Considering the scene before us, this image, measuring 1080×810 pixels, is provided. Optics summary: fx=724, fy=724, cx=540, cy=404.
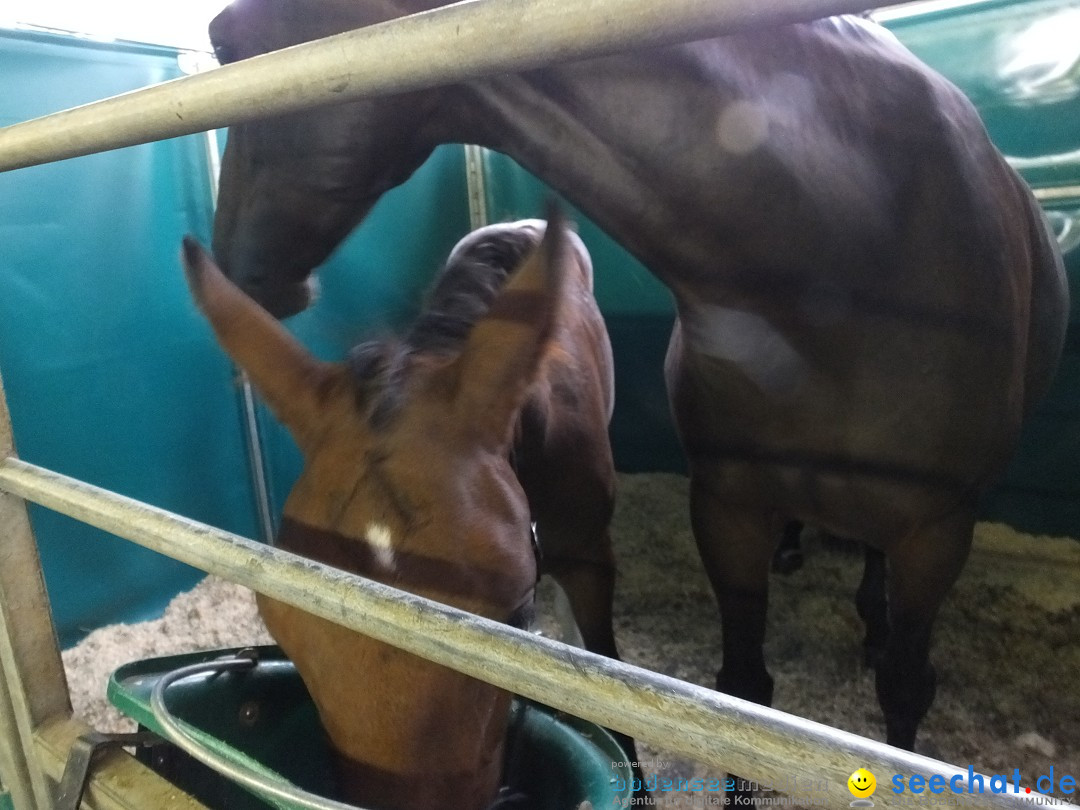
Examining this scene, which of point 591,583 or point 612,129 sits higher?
point 612,129

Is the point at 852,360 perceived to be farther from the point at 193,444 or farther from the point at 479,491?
the point at 193,444

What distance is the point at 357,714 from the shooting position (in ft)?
1.87

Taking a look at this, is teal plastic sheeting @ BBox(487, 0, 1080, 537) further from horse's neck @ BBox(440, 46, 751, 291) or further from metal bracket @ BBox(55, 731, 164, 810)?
metal bracket @ BBox(55, 731, 164, 810)

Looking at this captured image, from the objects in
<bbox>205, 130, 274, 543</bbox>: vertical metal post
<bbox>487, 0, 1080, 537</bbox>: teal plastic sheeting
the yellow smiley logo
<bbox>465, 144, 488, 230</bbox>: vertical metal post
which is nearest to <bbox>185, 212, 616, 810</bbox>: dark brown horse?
the yellow smiley logo

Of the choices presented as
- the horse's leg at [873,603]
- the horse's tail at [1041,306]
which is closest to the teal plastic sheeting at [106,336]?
the horse's leg at [873,603]

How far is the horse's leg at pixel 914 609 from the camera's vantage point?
0.97 metres

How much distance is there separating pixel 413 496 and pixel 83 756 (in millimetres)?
464

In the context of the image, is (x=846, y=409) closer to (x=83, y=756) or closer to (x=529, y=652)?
(x=529, y=652)

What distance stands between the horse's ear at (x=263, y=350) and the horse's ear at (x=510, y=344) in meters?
0.15

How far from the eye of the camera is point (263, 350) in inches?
28.0

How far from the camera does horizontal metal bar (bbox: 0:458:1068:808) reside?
0.97 feet

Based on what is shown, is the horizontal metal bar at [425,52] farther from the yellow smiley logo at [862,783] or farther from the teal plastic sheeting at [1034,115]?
the teal plastic sheeting at [1034,115]

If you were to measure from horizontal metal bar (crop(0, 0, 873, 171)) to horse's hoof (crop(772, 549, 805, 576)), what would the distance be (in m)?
1.85

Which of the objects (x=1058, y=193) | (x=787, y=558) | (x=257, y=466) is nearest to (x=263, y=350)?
(x=257, y=466)
